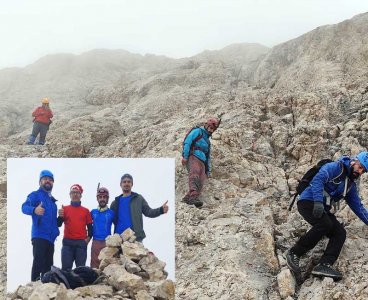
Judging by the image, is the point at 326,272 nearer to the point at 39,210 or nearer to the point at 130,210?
the point at 130,210

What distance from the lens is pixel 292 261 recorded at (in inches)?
251

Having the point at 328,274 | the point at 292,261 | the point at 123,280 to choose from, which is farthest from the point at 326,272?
the point at 123,280

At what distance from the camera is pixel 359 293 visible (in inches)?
222

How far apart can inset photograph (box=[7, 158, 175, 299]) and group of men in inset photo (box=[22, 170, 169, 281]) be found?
14mm

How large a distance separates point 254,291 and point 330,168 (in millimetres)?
2669

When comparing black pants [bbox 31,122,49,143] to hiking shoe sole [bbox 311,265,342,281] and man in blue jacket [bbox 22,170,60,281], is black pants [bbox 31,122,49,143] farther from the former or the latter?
hiking shoe sole [bbox 311,265,342,281]

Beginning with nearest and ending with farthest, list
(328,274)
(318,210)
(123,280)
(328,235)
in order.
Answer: (123,280), (328,274), (318,210), (328,235)

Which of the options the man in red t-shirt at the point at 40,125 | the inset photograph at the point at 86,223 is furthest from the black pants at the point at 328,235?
the man in red t-shirt at the point at 40,125

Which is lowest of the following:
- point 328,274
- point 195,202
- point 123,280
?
point 328,274

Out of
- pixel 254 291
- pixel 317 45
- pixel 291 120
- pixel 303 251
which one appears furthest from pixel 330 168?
pixel 317 45

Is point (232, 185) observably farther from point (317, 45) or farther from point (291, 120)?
point (317, 45)

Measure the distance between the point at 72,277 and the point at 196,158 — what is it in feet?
14.6

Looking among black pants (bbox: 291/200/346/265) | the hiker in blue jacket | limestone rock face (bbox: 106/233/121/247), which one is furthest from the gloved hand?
limestone rock face (bbox: 106/233/121/247)

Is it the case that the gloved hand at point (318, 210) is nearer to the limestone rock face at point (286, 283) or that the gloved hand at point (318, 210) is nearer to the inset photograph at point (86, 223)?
the limestone rock face at point (286, 283)
